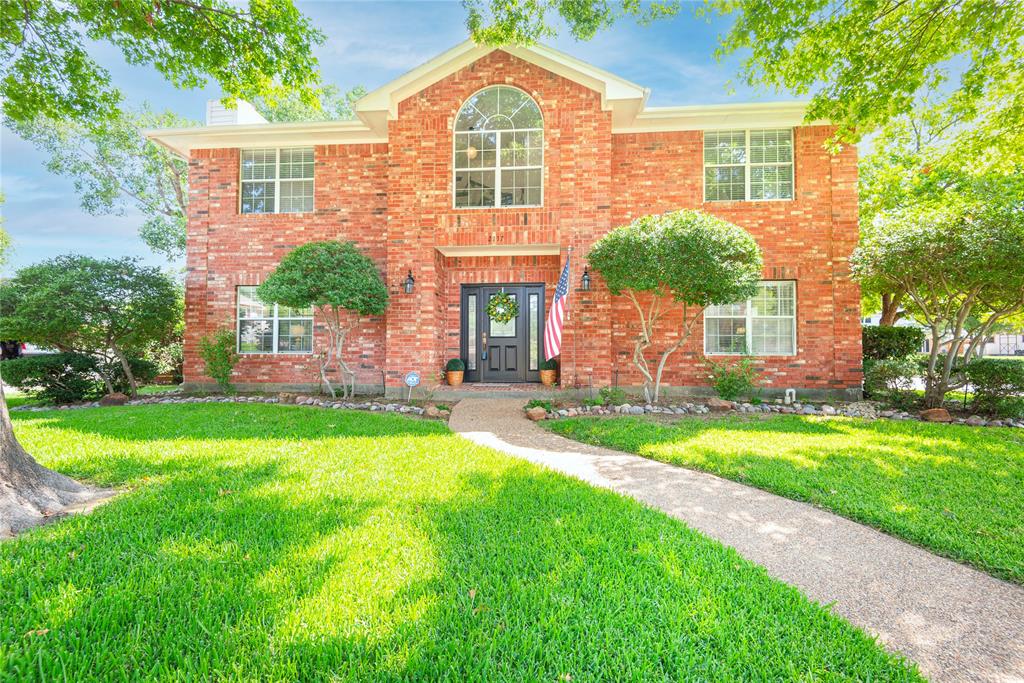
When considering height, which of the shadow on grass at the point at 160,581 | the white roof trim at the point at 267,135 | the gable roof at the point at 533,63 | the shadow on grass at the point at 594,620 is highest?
the gable roof at the point at 533,63

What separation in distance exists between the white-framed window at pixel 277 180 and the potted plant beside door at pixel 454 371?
493cm

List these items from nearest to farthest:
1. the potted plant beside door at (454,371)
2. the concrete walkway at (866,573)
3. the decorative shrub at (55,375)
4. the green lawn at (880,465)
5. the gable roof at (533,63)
→ the concrete walkway at (866,573) < the green lawn at (880,465) < the gable roof at (533,63) < the decorative shrub at (55,375) < the potted plant beside door at (454,371)

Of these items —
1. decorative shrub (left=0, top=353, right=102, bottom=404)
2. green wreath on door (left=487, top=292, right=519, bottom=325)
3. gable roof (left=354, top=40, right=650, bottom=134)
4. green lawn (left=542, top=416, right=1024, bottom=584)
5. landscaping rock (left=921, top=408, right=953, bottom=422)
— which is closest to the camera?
green lawn (left=542, top=416, right=1024, bottom=584)

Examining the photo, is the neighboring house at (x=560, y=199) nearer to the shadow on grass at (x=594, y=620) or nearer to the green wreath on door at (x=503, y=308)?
the green wreath on door at (x=503, y=308)

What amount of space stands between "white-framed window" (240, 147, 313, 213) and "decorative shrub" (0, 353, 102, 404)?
16.0 ft

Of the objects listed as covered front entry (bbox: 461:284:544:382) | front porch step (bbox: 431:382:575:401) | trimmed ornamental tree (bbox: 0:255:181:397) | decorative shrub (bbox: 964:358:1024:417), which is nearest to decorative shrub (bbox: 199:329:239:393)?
trimmed ornamental tree (bbox: 0:255:181:397)

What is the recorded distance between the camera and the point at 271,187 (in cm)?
1059

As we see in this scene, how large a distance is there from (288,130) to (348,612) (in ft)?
35.9

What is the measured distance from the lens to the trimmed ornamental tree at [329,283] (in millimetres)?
8406

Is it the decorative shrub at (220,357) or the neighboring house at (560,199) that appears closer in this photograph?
the neighboring house at (560,199)

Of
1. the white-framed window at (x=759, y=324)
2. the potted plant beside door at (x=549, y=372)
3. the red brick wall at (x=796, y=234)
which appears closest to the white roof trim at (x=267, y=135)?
the red brick wall at (x=796, y=234)

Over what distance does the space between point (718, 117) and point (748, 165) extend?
3.99ft

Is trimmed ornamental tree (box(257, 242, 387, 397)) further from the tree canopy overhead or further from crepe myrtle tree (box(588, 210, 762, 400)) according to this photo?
crepe myrtle tree (box(588, 210, 762, 400))

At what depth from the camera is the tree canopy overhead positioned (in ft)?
18.2
